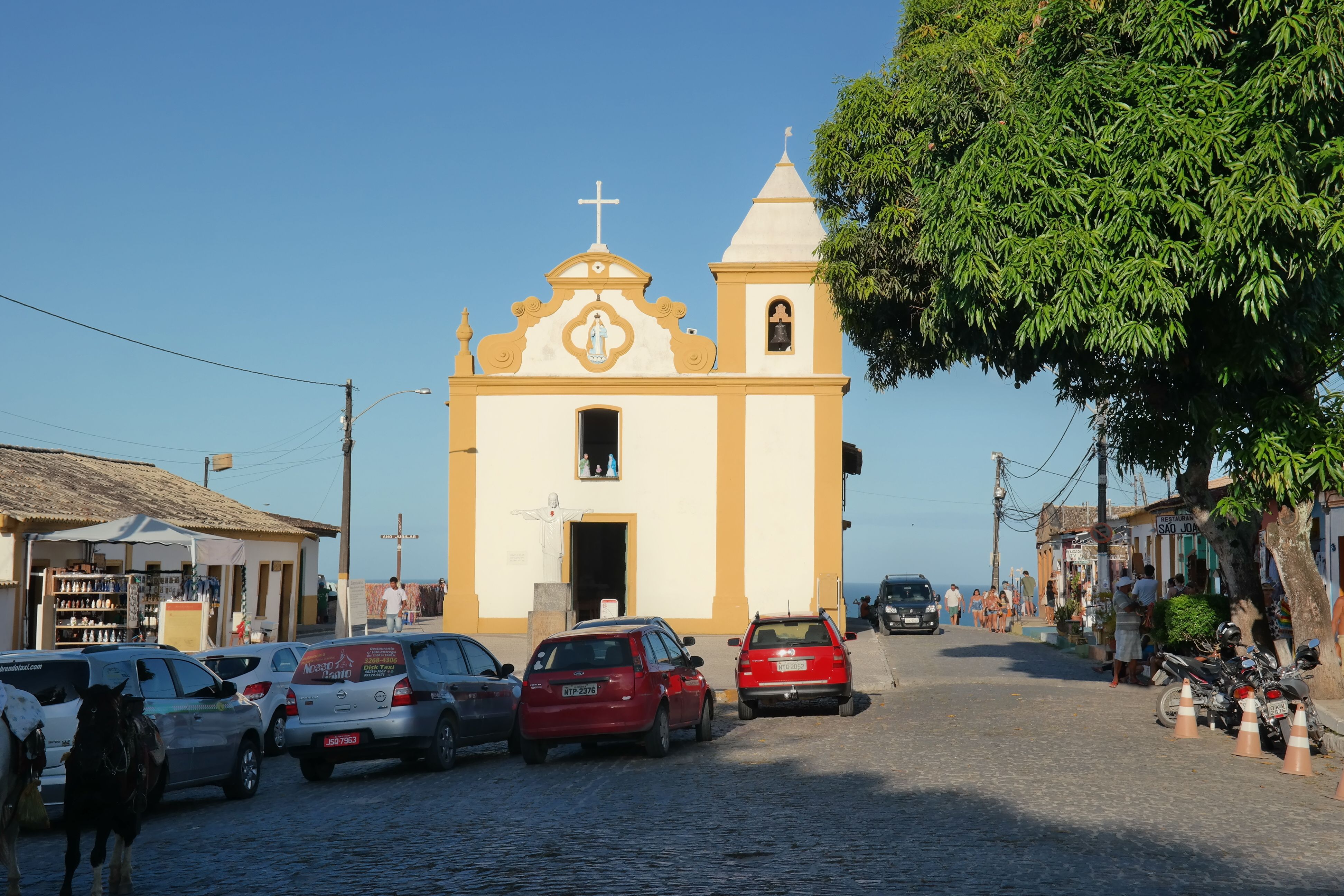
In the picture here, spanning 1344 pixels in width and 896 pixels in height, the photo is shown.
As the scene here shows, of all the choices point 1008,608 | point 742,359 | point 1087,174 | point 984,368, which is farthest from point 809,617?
point 1008,608

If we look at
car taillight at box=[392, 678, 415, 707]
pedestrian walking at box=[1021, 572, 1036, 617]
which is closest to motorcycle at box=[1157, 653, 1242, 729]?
car taillight at box=[392, 678, 415, 707]

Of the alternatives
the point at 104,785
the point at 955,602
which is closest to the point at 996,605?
the point at 955,602

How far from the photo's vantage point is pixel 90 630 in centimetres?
2355

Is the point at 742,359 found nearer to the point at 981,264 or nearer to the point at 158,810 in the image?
the point at 981,264

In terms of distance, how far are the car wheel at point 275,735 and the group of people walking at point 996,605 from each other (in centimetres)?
3123

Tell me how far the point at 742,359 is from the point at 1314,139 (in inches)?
901

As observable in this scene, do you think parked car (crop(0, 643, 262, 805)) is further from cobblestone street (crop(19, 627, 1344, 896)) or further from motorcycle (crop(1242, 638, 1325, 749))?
motorcycle (crop(1242, 638, 1325, 749))

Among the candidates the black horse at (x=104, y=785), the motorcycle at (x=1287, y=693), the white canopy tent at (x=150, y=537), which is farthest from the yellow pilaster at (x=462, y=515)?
A: the black horse at (x=104, y=785)

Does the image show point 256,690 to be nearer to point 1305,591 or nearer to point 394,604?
point 1305,591

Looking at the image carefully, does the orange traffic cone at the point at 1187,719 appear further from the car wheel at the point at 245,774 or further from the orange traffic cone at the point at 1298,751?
the car wheel at the point at 245,774

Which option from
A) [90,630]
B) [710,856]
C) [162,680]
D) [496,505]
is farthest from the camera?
[496,505]

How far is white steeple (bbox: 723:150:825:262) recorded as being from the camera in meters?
36.2

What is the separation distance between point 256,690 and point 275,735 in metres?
0.69

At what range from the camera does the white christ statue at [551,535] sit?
1389 inches
